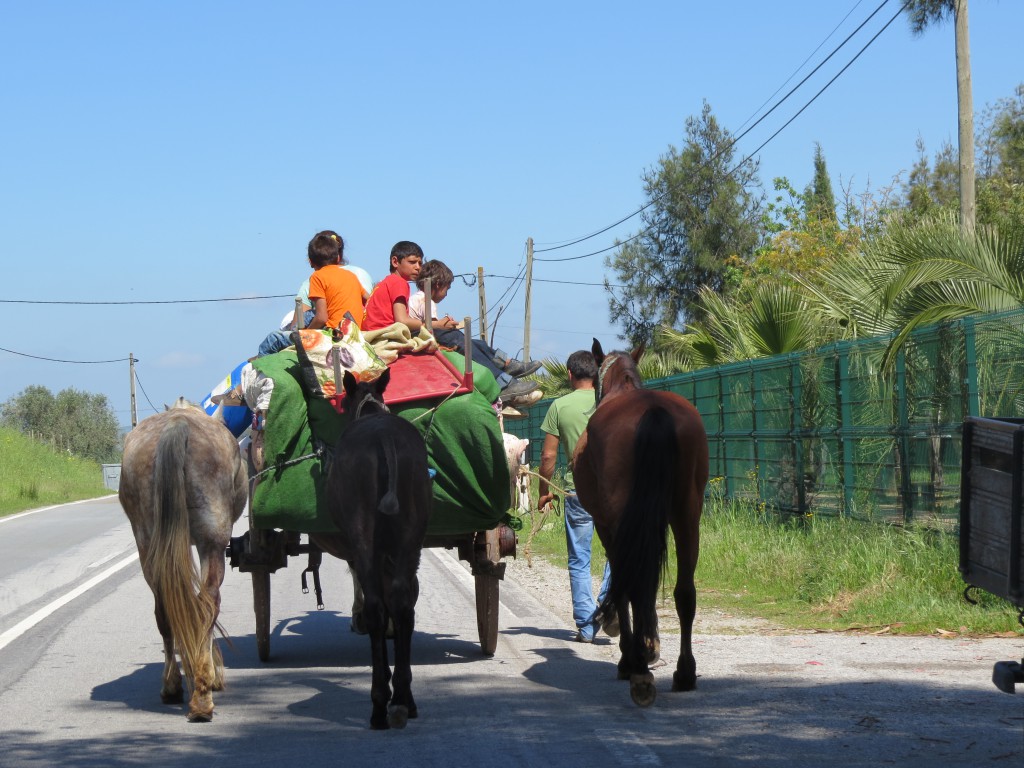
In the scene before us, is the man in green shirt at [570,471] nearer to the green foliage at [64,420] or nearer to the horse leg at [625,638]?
the horse leg at [625,638]

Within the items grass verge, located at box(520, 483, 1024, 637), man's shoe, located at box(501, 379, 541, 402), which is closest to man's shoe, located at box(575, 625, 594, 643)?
grass verge, located at box(520, 483, 1024, 637)

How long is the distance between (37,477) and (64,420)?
43109mm

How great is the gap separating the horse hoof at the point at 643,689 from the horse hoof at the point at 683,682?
0.48 meters

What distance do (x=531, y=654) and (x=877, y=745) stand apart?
11.8 feet

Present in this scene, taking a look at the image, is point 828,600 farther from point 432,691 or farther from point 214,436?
point 214,436

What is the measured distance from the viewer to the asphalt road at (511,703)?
5863 mm

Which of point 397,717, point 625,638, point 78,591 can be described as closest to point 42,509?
point 78,591

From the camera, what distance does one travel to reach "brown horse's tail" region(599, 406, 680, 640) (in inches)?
275

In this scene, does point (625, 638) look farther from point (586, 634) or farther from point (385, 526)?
point (586, 634)

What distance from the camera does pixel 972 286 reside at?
12.1 m

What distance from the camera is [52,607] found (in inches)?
483

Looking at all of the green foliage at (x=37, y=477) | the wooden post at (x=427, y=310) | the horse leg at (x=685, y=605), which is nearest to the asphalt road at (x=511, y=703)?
the horse leg at (x=685, y=605)

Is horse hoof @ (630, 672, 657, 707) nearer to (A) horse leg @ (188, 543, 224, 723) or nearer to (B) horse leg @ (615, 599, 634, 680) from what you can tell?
(B) horse leg @ (615, 599, 634, 680)

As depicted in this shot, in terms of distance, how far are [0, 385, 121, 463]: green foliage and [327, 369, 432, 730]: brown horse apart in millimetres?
78083
